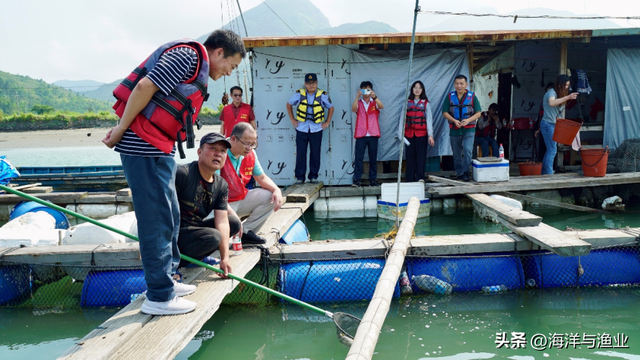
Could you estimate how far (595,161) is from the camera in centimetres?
856

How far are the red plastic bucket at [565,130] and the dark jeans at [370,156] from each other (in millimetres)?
3194

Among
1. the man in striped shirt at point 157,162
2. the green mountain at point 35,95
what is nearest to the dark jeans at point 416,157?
the man in striped shirt at point 157,162

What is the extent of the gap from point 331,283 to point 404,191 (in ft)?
12.3

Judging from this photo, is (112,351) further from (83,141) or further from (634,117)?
(83,141)

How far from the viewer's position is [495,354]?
380 centimetres

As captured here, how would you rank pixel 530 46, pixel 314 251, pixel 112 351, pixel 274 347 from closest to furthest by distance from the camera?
pixel 112 351 < pixel 274 347 < pixel 314 251 < pixel 530 46

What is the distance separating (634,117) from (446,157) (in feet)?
12.8

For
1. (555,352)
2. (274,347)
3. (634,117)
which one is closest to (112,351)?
(274,347)

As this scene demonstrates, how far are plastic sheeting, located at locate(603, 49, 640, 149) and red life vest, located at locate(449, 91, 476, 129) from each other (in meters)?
3.46

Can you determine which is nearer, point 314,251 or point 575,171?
point 314,251

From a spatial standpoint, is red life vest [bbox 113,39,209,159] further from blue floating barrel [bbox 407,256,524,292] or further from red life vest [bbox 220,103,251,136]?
red life vest [bbox 220,103,251,136]

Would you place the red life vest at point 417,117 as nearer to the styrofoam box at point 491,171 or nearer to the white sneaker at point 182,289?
the styrofoam box at point 491,171

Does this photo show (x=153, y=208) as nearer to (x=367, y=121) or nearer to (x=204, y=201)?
(x=204, y=201)

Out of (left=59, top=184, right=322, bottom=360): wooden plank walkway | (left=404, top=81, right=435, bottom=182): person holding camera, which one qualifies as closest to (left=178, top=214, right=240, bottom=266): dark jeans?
(left=59, top=184, right=322, bottom=360): wooden plank walkway
